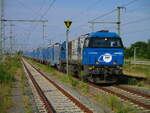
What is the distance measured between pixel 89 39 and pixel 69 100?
20.3ft

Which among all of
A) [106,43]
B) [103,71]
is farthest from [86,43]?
[103,71]

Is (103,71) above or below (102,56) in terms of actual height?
below

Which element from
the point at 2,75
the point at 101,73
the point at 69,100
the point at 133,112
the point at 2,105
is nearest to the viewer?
the point at 133,112

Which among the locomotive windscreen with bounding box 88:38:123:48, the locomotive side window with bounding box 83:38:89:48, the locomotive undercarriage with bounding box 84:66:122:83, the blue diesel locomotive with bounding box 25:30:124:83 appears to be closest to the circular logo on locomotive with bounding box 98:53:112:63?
the blue diesel locomotive with bounding box 25:30:124:83

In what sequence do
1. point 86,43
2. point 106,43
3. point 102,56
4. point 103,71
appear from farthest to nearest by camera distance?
point 86,43 < point 106,43 < point 102,56 < point 103,71

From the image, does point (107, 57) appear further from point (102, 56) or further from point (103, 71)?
point (103, 71)

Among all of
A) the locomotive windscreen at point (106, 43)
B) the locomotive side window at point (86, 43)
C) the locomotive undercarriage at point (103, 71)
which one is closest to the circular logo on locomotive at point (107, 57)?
the locomotive undercarriage at point (103, 71)

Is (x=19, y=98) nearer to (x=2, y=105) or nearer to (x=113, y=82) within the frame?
(x=2, y=105)

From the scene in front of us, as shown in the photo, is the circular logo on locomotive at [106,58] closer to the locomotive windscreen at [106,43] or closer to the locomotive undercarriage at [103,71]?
the locomotive undercarriage at [103,71]

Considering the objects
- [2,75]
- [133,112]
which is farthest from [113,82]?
[133,112]

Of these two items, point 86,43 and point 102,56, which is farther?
point 86,43

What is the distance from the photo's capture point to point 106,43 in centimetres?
1859

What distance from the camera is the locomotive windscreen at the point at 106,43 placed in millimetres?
18453

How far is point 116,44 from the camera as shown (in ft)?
61.2
